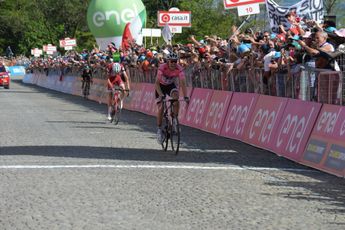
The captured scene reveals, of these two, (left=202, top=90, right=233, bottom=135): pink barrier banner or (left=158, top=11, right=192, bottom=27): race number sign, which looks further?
(left=158, top=11, right=192, bottom=27): race number sign

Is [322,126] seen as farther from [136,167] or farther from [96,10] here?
[96,10]

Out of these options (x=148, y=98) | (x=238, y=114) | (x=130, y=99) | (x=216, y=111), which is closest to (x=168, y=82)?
A: (x=238, y=114)

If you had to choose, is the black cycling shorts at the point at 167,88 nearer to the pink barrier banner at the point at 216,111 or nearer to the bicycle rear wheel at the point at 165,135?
the bicycle rear wheel at the point at 165,135

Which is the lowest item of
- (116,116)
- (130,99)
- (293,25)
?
(130,99)

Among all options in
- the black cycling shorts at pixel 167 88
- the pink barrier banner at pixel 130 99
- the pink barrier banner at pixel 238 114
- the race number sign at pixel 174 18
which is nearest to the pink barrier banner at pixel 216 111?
the pink barrier banner at pixel 238 114

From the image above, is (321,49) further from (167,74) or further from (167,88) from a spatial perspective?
(167,88)

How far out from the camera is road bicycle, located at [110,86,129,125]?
2275cm

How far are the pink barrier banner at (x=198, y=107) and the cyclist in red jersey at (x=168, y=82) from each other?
14.5ft

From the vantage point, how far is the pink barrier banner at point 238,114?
17.0 m

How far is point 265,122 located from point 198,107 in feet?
18.4

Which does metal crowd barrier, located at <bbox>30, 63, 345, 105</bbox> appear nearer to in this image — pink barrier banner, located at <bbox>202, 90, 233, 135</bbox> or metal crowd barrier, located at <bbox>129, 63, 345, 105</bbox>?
metal crowd barrier, located at <bbox>129, 63, 345, 105</bbox>

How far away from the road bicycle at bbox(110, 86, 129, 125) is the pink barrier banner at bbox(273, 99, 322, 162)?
848 centimetres

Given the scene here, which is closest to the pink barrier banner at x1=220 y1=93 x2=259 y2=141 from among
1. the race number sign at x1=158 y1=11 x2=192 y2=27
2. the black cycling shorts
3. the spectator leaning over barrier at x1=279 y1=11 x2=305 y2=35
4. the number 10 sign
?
the spectator leaning over barrier at x1=279 y1=11 x2=305 y2=35

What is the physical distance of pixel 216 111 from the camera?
1927 centimetres
